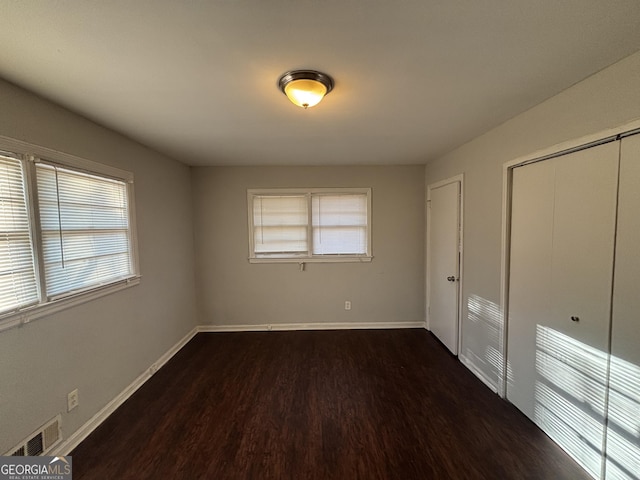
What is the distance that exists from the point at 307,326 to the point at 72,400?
255 cm

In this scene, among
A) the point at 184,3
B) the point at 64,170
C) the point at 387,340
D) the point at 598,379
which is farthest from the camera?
the point at 387,340

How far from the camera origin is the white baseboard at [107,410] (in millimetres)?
1747

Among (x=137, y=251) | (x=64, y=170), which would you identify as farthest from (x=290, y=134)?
(x=137, y=251)

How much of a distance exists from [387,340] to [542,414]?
1.72 meters

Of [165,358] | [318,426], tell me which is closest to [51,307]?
[165,358]

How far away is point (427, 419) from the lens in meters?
2.04

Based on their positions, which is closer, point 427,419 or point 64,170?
point 64,170

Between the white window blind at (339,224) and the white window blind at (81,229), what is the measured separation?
2258 millimetres

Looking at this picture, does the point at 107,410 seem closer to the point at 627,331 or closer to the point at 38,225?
the point at 38,225

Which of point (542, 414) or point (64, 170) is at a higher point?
point (64, 170)

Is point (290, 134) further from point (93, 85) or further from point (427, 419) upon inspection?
point (427, 419)

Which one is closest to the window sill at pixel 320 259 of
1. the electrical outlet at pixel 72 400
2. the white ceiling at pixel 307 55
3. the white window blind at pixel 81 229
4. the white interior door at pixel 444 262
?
the white interior door at pixel 444 262

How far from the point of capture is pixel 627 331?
1.37 m

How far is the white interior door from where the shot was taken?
2947 millimetres
